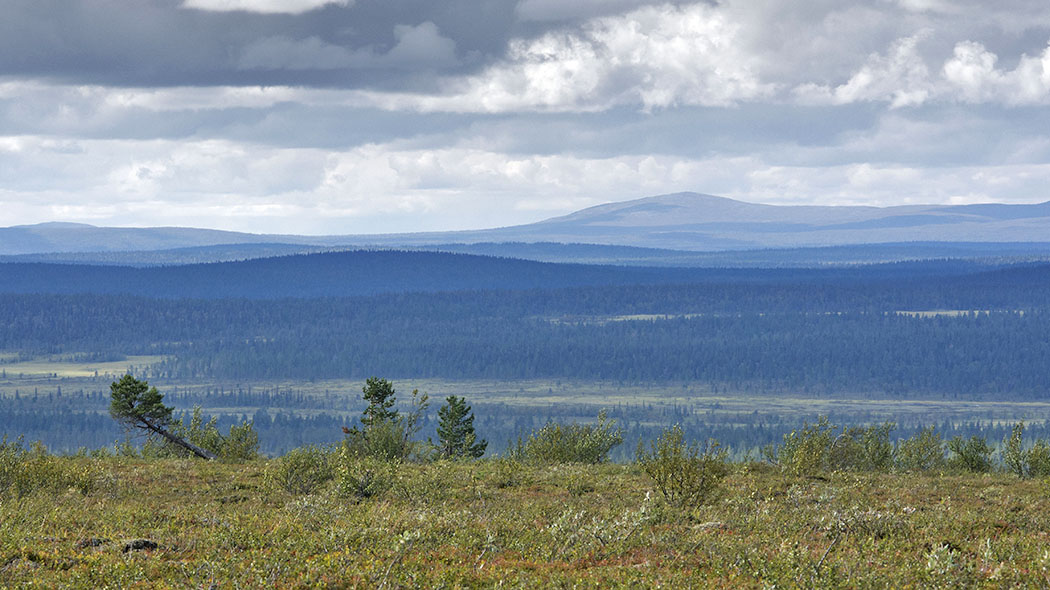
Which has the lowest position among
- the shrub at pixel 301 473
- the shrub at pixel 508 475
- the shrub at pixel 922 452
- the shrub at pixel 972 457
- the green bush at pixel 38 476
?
the shrub at pixel 922 452

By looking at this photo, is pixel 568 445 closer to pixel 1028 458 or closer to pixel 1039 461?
pixel 1028 458

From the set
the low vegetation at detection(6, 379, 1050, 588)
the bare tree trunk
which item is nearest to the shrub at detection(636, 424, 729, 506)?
the low vegetation at detection(6, 379, 1050, 588)

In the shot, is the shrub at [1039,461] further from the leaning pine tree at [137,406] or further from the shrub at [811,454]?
the leaning pine tree at [137,406]

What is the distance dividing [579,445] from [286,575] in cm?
3083

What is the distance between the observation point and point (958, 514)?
2462cm

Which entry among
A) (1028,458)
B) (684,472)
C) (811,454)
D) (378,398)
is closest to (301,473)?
(684,472)

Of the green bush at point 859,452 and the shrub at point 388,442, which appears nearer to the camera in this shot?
the green bush at point 859,452

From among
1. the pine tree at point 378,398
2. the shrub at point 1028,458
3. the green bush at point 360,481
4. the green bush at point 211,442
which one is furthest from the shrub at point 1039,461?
the green bush at point 211,442

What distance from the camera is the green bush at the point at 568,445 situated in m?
45.2

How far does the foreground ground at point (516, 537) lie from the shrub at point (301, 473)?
0.45 meters

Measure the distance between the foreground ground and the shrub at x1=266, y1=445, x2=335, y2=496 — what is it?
0.45m

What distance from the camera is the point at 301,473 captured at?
1194 inches

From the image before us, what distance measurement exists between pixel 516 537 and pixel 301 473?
35.8ft

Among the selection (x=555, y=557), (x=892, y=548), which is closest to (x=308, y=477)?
(x=555, y=557)
